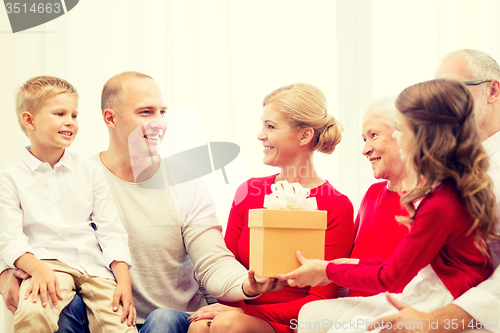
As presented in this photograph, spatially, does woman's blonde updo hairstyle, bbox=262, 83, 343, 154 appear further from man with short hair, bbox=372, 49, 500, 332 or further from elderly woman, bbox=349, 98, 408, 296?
man with short hair, bbox=372, 49, 500, 332

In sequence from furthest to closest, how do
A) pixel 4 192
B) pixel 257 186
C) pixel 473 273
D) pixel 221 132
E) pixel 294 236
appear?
1. pixel 221 132
2. pixel 257 186
3. pixel 4 192
4. pixel 294 236
5. pixel 473 273

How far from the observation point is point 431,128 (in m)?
1.10

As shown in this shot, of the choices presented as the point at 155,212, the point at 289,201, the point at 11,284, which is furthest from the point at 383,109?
the point at 11,284

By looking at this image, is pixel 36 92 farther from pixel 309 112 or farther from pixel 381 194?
pixel 381 194

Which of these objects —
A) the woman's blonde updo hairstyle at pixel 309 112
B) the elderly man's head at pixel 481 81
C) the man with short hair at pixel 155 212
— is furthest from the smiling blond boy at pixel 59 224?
the elderly man's head at pixel 481 81

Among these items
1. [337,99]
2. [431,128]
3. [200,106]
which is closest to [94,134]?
[200,106]

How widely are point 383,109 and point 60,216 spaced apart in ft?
3.94

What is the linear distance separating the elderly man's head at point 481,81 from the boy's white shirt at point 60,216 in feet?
4.21

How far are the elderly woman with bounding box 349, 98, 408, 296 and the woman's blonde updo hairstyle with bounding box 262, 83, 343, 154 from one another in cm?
15

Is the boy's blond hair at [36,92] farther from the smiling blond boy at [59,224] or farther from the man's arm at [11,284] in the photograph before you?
the man's arm at [11,284]

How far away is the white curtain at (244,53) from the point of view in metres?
2.16

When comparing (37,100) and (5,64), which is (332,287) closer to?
(37,100)

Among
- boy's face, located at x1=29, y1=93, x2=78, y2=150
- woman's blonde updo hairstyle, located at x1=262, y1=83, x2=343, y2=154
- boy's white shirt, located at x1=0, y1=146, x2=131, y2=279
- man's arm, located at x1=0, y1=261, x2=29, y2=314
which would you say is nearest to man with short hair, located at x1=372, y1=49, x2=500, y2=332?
woman's blonde updo hairstyle, located at x1=262, y1=83, x2=343, y2=154

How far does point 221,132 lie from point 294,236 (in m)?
0.96
